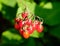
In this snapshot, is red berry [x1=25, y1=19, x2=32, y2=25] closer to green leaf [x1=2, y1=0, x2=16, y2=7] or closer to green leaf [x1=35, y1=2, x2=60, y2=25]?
green leaf [x1=35, y1=2, x2=60, y2=25]

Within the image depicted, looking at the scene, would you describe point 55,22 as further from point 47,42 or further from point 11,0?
point 11,0

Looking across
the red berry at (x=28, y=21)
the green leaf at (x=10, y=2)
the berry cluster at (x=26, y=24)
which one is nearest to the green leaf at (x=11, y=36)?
the green leaf at (x=10, y=2)

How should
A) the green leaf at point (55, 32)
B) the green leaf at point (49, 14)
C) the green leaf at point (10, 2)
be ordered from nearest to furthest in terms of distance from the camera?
the green leaf at point (49, 14), the green leaf at point (55, 32), the green leaf at point (10, 2)

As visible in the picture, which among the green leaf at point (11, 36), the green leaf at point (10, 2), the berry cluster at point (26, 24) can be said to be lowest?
the green leaf at point (11, 36)

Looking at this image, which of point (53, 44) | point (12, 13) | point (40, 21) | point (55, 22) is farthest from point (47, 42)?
point (40, 21)

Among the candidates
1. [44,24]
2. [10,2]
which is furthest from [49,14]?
[10,2]

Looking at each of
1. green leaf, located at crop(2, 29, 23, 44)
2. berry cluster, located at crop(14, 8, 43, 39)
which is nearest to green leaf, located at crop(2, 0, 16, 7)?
green leaf, located at crop(2, 29, 23, 44)

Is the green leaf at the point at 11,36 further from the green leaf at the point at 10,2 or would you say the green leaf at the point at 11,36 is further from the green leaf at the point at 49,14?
the green leaf at the point at 49,14

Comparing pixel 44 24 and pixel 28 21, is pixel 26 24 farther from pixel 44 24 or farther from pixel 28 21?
pixel 44 24
